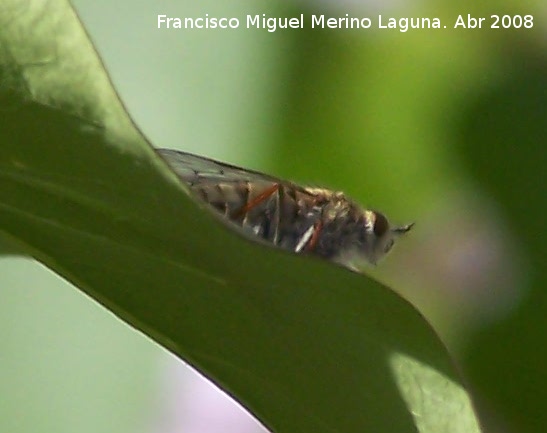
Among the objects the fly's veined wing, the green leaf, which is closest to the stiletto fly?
the fly's veined wing

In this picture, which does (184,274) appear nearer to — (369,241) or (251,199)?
(251,199)

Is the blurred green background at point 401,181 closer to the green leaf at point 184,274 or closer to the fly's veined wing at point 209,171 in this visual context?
the fly's veined wing at point 209,171

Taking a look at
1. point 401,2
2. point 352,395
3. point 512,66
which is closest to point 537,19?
point 512,66

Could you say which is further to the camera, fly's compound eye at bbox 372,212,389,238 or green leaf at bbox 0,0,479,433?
fly's compound eye at bbox 372,212,389,238

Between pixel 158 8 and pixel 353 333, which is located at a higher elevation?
pixel 158 8

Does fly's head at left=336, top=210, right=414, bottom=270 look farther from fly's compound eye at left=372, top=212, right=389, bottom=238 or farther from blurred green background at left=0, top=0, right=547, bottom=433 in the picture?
blurred green background at left=0, top=0, right=547, bottom=433

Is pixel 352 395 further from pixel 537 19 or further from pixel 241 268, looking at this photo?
pixel 537 19
